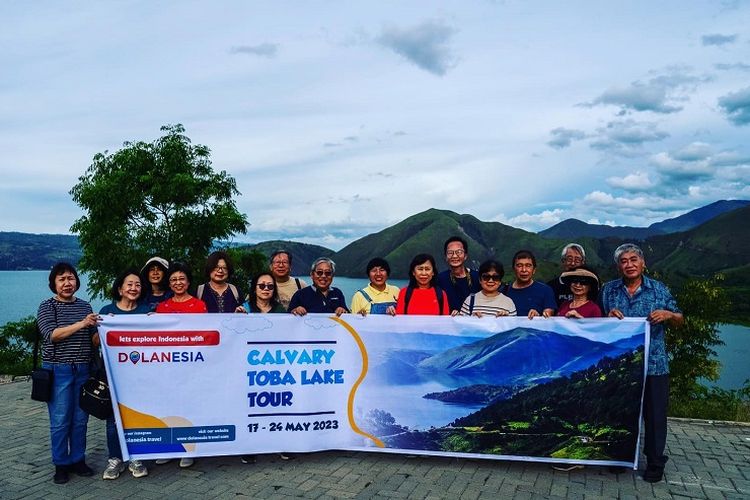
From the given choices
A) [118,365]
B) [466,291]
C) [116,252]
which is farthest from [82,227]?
[466,291]

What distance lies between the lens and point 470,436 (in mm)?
5496

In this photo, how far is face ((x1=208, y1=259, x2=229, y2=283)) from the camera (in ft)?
19.2

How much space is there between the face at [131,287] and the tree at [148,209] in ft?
45.8

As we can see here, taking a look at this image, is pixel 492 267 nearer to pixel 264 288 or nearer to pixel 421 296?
pixel 421 296

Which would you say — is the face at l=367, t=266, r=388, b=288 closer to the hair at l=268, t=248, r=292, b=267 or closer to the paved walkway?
the hair at l=268, t=248, r=292, b=267

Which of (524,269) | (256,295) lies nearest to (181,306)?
(256,295)

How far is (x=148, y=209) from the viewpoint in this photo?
20.1 m

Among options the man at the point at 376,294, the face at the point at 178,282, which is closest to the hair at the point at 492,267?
the man at the point at 376,294

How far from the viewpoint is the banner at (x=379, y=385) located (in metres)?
5.37

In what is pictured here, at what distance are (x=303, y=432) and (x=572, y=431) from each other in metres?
2.60

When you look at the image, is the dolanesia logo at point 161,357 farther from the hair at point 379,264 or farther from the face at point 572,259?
the face at point 572,259

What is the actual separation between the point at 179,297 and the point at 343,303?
1.66 meters

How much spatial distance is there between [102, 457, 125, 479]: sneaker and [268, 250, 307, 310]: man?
2.24 meters

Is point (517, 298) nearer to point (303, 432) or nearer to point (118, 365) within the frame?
point (303, 432)
